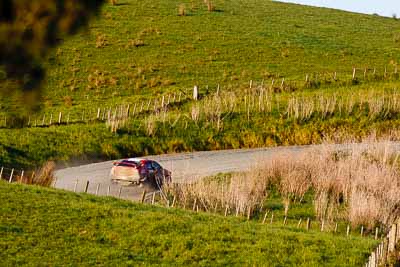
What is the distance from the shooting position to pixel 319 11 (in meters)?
89.1

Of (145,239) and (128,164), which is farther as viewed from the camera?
(128,164)

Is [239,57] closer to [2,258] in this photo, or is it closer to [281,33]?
[281,33]

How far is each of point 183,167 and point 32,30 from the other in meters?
32.7

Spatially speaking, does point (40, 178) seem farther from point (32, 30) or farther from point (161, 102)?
point (32, 30)

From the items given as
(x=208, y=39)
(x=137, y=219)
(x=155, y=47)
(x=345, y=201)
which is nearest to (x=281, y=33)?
(x=208, y=39)

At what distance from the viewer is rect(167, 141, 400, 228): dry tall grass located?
3017 centimetres

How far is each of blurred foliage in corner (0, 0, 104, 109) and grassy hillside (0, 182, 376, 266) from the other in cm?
1386

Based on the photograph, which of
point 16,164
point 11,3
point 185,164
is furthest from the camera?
point 185,164

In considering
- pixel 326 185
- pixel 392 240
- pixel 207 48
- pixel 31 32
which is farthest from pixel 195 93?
pixel 31 32

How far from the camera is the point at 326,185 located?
3434 centimetres

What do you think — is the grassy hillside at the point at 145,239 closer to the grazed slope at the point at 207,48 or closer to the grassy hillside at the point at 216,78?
the grassy hillside at the point at 216,78

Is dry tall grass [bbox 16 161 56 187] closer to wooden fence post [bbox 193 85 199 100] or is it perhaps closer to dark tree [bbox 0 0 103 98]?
wooden fence post [bbox 193 85 199 100]

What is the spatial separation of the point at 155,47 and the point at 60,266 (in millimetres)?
47065

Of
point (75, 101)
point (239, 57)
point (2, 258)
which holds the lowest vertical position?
point (2, 258)
